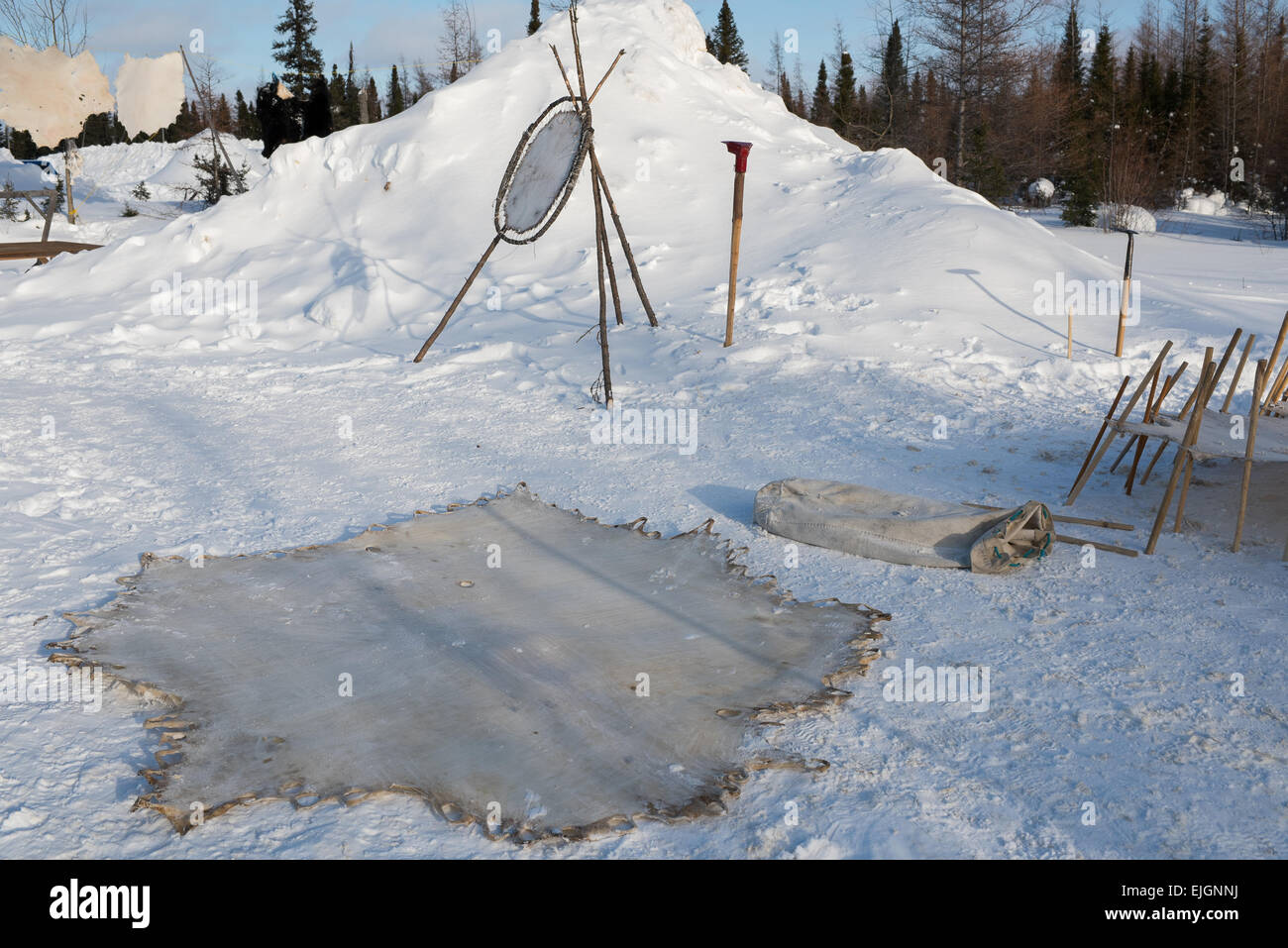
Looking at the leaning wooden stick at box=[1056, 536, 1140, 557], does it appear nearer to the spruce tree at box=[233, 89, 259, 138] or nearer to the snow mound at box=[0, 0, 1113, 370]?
the snow mound at box=[0, 0, 1113, 370]

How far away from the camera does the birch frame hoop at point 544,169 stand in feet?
23.8

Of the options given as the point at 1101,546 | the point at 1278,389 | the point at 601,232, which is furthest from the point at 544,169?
the point at 1278,389

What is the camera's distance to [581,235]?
36.5 feet

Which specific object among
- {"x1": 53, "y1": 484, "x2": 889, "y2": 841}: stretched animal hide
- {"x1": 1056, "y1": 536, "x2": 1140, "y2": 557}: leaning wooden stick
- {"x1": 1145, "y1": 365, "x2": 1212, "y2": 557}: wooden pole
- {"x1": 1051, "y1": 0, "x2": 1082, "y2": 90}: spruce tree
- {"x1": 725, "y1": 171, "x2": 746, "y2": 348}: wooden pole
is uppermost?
{"x1": 1051, "y1": 0, "x2": 1082, "y2": 90}: spruce tree

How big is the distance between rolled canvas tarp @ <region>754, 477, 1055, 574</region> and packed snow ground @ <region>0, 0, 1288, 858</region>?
0.37 ft

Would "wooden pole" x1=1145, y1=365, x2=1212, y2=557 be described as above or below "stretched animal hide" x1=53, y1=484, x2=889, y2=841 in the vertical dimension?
above

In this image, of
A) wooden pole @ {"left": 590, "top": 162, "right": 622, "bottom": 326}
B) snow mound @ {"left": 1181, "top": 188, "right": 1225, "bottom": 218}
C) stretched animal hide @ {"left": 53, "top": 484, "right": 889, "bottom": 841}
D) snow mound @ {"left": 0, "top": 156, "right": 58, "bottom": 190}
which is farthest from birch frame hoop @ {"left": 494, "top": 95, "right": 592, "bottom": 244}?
snow mound @ {"left": 0, "top": 156, "right": 58, "bottom": 190}

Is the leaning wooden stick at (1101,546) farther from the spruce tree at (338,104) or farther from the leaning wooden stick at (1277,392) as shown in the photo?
the spruce tree at (338,104)

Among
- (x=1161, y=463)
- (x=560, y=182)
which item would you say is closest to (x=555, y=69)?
(x=560, y=182)

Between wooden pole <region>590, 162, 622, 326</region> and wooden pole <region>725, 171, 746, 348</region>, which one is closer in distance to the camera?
wooden pole <region>590, 162, 622, 326</region>

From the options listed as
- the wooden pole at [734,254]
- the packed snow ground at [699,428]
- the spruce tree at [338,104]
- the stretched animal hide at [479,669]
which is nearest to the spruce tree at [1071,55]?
the packed snow ground at [699,428]

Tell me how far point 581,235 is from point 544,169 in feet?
10.9

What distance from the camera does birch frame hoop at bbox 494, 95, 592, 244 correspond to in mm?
7246

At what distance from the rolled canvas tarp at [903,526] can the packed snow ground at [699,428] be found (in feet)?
0.37
